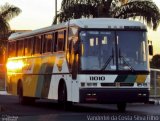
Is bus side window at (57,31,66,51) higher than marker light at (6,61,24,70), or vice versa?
bus side window at (57,31,66,51)

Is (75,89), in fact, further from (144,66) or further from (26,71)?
(26,71)

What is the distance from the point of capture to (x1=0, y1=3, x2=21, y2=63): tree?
57.7 m

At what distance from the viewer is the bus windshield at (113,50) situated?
22266mm

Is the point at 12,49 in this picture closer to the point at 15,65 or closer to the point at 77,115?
the point at 15,65

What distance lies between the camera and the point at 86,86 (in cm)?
2220

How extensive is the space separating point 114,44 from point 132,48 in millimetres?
623

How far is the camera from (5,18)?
59219 mm

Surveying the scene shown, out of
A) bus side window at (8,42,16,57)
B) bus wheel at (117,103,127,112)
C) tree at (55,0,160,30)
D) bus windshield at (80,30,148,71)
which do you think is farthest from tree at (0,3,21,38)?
bus windshield at (80,30,148,71)

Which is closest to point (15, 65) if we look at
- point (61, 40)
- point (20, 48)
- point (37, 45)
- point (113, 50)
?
point (20, 48)

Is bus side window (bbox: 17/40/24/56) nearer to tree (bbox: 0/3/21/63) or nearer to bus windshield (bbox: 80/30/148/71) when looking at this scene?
bus windshield (bbox: 80/30/148/71)

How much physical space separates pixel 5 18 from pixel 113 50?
37.6 meters

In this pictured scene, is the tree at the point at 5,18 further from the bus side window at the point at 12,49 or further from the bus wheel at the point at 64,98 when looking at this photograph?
the bus wheel at the point at 64,98

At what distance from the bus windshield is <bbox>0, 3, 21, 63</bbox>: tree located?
116ft

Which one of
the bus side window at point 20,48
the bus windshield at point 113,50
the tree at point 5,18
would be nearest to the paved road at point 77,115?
the bus windshield at point 113,50
